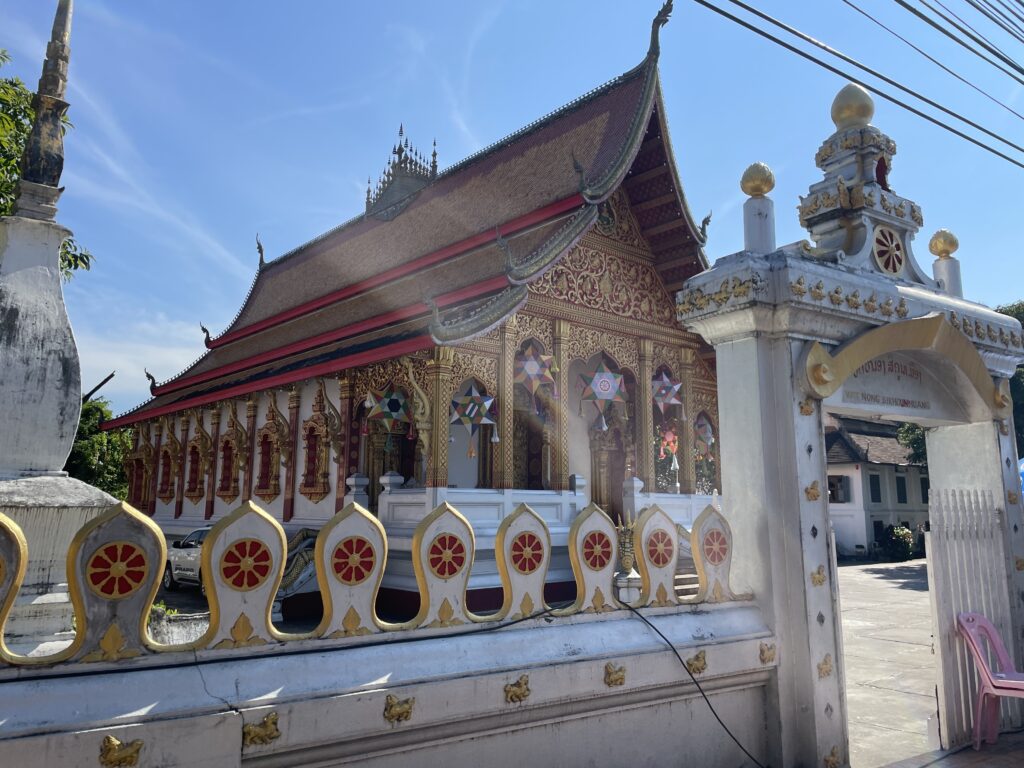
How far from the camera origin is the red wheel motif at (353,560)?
3.06 metres

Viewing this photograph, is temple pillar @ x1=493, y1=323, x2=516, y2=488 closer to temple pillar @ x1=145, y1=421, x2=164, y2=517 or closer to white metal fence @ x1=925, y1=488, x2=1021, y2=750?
white metal fence @ x1=925, y1=488, x2=1021, y2=750

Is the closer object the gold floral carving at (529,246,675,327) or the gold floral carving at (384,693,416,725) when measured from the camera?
the gold floral carving at (384,693,416,725)

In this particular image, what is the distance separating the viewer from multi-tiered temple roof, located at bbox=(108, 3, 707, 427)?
11453 millimetres

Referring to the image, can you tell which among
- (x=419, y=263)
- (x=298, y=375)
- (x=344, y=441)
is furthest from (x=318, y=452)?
(x=419, y=263)

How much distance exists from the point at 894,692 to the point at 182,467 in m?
17.3

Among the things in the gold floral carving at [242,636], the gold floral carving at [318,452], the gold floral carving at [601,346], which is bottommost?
the gold floral carving at [242,636]

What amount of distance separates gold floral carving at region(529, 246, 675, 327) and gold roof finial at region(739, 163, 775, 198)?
7.20 metres

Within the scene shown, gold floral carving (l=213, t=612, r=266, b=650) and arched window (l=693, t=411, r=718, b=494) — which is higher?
arched window (l=693, t=411, r=718, b=494)

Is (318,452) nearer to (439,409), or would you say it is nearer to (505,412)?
(439,409)

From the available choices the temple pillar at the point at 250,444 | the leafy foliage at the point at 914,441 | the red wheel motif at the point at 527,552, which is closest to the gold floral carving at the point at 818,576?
the red wheel motif at the point at 527,552

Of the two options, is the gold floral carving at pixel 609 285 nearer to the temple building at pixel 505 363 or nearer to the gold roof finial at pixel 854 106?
the temple building at pixel 505 363

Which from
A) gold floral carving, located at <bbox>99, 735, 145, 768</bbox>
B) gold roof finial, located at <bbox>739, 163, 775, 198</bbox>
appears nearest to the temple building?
gold roof finial, located at <bbox>739, 163, 775, 198</bbox>

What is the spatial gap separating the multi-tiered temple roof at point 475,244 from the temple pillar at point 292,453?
68cm

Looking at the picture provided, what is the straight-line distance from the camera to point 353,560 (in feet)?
10.2
